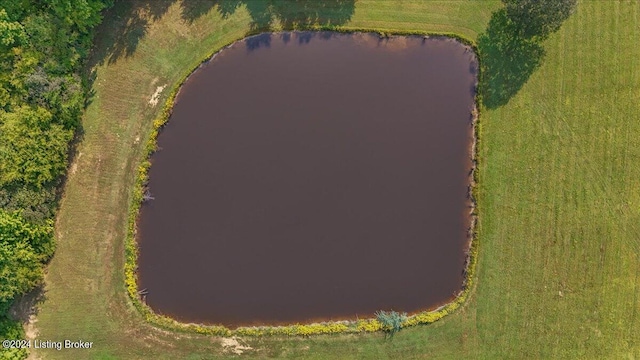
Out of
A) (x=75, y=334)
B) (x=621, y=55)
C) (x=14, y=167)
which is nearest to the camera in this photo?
(x=14, y=167)

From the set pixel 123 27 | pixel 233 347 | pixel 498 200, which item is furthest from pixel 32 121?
pixel 498 200

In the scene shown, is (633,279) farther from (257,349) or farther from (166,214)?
(166,214)

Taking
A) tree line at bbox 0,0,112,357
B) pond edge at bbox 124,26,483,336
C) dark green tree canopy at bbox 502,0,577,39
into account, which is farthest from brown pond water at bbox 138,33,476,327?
tree line at bbox 0,0,112,357

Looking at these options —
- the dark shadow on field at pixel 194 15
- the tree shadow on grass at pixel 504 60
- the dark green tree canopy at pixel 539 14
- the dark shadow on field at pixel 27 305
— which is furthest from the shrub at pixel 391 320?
the dark shadow on field at pixel 27 305

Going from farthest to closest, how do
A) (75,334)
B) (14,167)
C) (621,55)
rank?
(621,55) < (75,334) < (14,167)

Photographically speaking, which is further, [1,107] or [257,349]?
[257,349]

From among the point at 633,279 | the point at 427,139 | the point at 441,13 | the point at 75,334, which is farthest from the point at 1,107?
the point at 633,279
